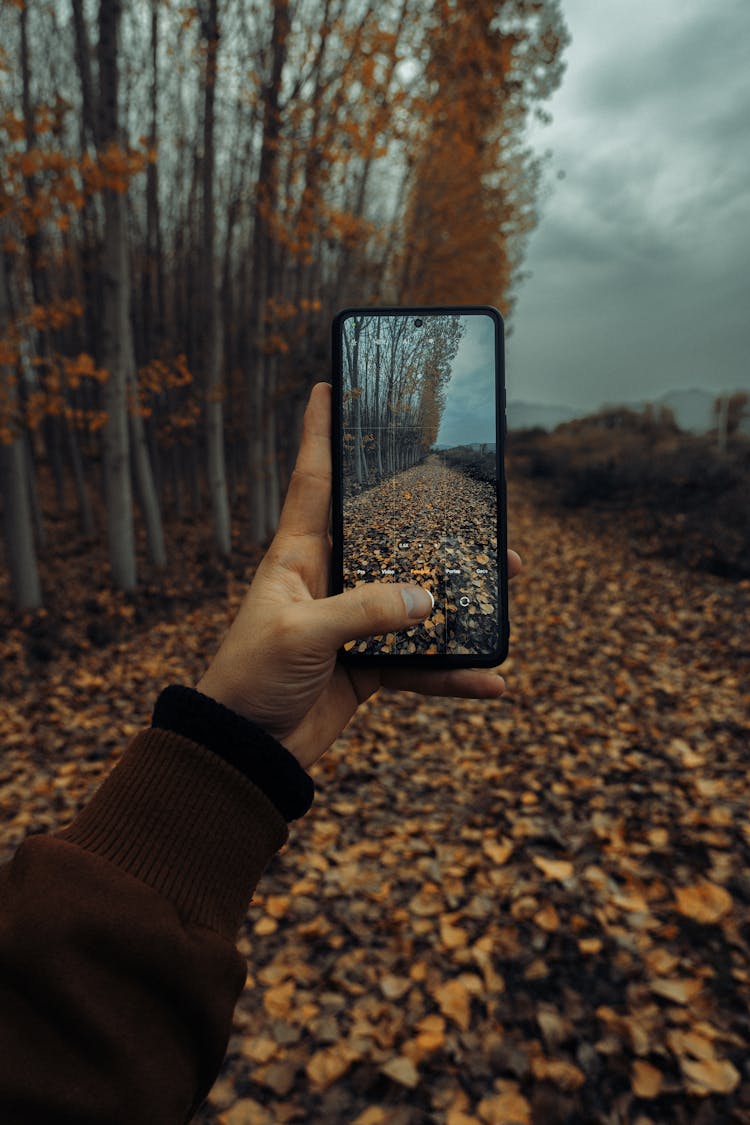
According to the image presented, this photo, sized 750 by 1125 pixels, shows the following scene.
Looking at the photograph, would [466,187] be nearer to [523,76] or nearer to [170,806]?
[523,76]

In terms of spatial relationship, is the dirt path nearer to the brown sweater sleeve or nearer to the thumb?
the thumb

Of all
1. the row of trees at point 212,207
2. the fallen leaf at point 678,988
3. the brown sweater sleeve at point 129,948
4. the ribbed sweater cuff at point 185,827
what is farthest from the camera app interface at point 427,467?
the row of trees at point 212,207

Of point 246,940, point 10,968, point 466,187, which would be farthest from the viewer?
point 466,187

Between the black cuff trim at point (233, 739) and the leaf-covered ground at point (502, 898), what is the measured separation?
70.8 inches

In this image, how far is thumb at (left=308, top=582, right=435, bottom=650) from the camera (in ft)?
5.30

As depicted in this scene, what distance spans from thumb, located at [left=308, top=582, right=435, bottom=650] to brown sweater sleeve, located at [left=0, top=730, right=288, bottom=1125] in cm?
43

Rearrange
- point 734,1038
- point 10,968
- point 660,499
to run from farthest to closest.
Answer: point 660,499
point 734,1038
point 10,968

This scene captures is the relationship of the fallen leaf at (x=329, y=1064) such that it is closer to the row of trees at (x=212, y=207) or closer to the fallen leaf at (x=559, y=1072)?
the fallen leaf at (x=559, y=1072)

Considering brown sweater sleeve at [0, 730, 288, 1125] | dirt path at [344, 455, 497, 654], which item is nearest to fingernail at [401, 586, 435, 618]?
dirt path at [344, 455, 497, 654]

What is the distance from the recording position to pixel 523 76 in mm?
12844

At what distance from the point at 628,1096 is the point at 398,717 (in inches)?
135

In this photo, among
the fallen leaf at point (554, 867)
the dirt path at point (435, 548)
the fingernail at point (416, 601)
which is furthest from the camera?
the fallen leaf at point (554, 867)

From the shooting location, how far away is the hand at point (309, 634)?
5.30 ft

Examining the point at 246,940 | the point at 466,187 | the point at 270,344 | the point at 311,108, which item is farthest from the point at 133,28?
the point at 246,940
